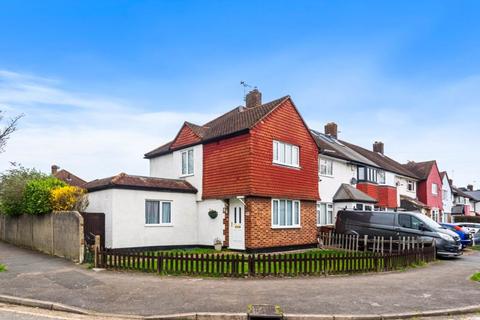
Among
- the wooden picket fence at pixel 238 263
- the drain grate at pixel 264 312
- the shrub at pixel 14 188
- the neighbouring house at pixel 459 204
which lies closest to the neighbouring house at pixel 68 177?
the shrub at pixel 14 188

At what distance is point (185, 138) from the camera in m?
23.8

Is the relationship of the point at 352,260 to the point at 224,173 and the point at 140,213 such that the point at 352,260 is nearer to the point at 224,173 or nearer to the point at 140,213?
the point at 224,173

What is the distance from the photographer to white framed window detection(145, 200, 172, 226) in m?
20.1

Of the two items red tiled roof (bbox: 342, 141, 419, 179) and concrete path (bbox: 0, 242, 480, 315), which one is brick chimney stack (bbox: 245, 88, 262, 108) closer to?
red tiled roof (bbox: 342, 141, 419, 179)

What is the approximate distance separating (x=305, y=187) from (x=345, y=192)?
5430 mm

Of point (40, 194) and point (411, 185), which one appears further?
point (411, 185)

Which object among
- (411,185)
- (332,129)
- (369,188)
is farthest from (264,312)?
(411,185)

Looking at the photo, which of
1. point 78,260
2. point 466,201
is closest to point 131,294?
point 78,260

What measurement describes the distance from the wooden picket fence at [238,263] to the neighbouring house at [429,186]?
3096 centimetres

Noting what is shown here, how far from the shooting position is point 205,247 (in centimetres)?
2153

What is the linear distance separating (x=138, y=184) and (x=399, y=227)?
44.0 feet

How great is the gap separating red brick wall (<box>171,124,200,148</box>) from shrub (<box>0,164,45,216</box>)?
25.7 feet

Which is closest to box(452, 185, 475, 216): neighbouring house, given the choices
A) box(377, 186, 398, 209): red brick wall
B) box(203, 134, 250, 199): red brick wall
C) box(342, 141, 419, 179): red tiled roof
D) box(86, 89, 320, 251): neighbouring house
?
box(342, 141, 419, 179): red tiled roof

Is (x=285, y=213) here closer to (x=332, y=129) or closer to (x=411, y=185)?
(x=332, y=129)
